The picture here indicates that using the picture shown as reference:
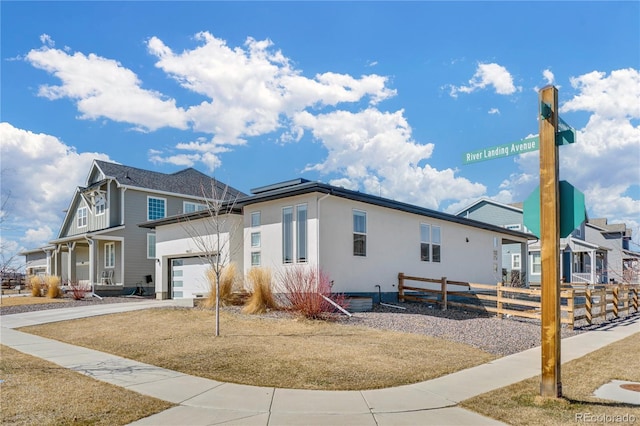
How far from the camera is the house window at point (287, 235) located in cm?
1608

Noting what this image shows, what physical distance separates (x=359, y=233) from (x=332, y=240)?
1489 millimetres

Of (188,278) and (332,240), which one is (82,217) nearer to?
(188,278)

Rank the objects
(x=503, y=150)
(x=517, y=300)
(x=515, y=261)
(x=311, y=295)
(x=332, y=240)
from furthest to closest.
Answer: (x=515, y=261) → (x=517, y=300) → (x=332, y=240) → (x=311, y=295) → (x=503, y=150)

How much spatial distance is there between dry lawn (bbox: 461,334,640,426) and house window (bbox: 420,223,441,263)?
11413mm

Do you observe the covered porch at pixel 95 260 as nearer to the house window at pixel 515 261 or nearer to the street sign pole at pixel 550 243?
the street sign pole at pixel 550 243

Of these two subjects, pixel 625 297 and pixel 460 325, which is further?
pixel 625 297

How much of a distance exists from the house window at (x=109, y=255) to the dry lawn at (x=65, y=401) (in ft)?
72.7

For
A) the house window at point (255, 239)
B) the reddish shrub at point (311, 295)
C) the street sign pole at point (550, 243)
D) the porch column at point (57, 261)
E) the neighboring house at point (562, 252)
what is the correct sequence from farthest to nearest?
the neighboring house at point (562, 252) < the porch column at point (57, 261) < the house window at point (255, 239) < the reddish shrub at point (311, 295) < the street sign pole at point (550, 243)

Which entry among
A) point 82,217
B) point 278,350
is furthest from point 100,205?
point 278,350

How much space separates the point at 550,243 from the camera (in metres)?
6.16

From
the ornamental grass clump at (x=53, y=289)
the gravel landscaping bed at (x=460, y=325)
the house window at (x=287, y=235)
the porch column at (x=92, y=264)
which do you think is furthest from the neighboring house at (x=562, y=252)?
the ornamental grass clump at (x=53, y=289)

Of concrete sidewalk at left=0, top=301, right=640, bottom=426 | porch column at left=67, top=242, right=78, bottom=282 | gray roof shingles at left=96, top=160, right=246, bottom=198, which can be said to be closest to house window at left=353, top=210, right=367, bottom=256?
concrete sidewalk at left=0, top=301, right=640, bottom=426

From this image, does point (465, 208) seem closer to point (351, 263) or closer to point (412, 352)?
point (351, 263)

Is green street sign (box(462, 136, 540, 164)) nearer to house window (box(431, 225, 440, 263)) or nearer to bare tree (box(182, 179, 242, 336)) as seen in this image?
bare tree (box(182, 179, 242, 336))
